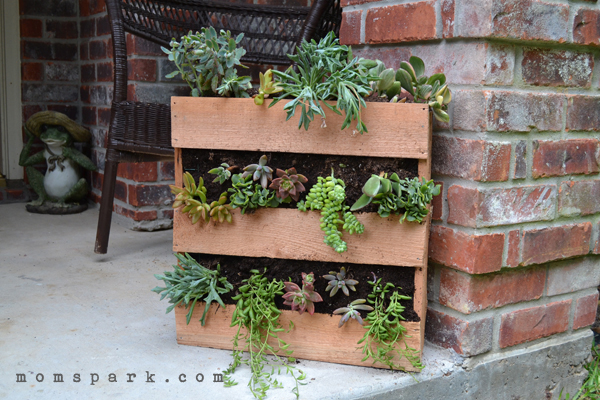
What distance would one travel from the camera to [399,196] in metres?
1.17

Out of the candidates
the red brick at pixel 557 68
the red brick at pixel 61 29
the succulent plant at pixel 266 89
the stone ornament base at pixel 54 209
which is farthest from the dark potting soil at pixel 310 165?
the red brick at pixel 61 29

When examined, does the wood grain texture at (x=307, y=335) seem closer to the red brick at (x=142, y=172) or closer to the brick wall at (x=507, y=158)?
the brick wall at (x=507, y=158)

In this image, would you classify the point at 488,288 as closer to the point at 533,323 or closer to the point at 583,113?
the point at 533,323

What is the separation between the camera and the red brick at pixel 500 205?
123cm

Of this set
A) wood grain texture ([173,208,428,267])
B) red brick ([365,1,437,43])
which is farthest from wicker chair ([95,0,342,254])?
wood grain texture ([173,208,428,267])

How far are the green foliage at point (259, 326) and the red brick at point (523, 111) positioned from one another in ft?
1.96

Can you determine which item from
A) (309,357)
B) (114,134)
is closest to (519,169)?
(309,357)

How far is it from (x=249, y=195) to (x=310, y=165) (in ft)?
0.49

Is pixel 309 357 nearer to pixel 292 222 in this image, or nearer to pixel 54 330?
pixel 292 222

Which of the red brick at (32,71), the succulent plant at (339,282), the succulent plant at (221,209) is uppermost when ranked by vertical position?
the red brick at (32,71)

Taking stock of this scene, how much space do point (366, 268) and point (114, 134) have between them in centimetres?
114

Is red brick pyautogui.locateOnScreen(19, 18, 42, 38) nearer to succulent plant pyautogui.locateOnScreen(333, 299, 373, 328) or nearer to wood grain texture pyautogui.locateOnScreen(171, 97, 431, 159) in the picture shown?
wood grain texture pyautogui.locateOnScreen(171, 97, 431, 159)

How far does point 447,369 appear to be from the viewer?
1265mm

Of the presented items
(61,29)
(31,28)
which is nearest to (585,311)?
(61,29)
